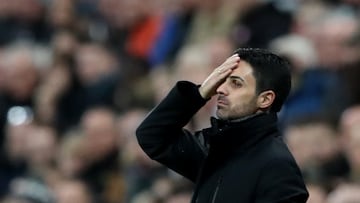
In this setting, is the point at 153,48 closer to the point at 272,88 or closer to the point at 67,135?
the point at 67,135

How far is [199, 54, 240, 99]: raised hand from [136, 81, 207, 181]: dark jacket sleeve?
0.06m

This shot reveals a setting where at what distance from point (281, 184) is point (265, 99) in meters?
0.28

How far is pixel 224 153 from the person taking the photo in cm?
371

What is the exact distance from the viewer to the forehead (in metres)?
3.65

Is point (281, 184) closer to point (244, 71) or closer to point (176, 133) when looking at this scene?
point (244, 71)

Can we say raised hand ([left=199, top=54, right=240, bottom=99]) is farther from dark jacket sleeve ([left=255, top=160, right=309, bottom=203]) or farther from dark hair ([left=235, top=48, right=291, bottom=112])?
dark jacket sleeve ([left=255, top=160, right=309, bottom=203])

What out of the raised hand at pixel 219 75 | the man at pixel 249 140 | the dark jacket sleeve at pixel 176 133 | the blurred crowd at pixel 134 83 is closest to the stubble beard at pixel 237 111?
the man at pixel 249 140

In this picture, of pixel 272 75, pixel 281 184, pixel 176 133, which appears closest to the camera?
pixel 281 184

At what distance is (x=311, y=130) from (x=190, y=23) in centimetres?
225

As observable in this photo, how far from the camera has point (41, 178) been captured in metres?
7.70

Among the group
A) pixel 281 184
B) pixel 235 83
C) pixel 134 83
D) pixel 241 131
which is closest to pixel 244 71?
pixel 235 83

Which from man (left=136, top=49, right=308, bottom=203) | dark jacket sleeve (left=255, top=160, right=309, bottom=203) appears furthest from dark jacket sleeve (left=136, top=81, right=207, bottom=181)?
dark jacket sleeve (left=255, top=160, right=309, bottom=203)

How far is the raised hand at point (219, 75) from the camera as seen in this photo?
3697mm

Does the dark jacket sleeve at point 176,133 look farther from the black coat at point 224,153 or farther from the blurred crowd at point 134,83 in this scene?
the blurred crowd at point 134,83
